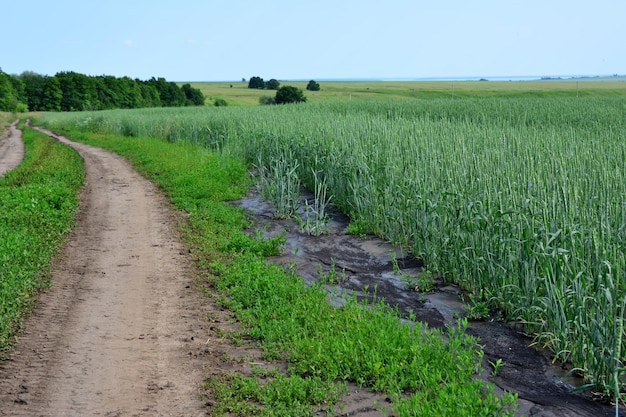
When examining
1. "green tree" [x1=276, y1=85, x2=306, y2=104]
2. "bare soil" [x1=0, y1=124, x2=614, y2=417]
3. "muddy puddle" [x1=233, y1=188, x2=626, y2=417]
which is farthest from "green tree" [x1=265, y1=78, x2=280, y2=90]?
"bare soil" [x1=0, y1=124, x2=614, y2=417]

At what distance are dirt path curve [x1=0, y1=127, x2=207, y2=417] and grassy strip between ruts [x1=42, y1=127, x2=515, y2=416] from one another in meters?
0.46

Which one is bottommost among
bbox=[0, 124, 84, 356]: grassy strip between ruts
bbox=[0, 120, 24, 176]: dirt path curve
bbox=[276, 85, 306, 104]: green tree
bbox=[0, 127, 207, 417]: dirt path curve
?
bbox=[0, 120, 24, 176]: dirt path curve

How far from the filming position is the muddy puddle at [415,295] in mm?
5367

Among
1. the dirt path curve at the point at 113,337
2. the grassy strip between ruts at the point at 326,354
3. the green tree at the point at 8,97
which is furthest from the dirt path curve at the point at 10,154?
the green tree at the point at 8,97

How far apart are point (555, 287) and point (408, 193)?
4052 mm

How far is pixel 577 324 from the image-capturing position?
219 inches

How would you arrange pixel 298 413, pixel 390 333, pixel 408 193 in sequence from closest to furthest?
pixel 298 413, pixel 390 333, pixel 408 193

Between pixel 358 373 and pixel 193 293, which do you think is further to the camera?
pixel 193 293

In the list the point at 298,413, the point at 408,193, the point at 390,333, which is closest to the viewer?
the point at 298,413

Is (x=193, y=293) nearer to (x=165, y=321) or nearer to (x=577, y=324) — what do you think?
(x=165, y=321)

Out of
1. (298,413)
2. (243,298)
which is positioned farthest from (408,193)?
(298,413)

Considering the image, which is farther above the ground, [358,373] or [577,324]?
[577,324]

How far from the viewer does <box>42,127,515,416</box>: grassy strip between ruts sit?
5055 mm

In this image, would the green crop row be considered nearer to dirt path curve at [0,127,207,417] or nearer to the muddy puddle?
the muddy puddle
